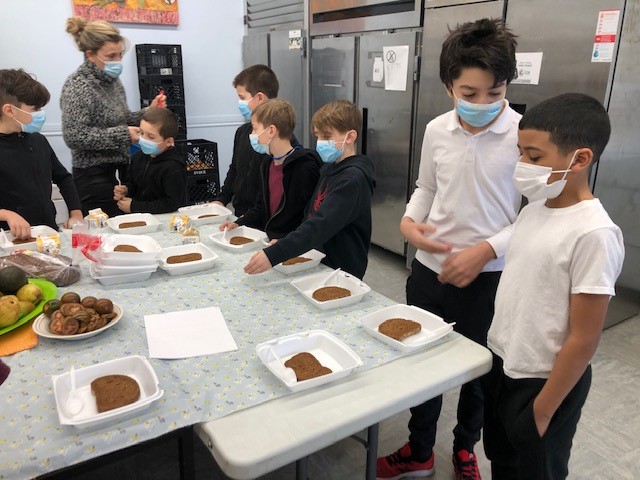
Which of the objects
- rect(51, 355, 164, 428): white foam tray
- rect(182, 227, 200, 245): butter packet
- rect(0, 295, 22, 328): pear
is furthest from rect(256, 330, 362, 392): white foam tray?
rect(182, 227, 200, 245): butter packet

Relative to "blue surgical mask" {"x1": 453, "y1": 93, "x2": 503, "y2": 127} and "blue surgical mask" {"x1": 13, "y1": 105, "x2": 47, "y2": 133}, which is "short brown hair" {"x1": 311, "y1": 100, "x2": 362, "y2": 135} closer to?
"blue surgical mask" {"x1": 453, "y1": 93, "x2": 503, "y2": 127}

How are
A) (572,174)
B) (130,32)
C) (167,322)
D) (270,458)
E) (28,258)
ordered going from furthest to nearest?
(130,32)
(28,258)
(167,322)
(572,174)
(270,458)

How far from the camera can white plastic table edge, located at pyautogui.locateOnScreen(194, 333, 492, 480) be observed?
35.9 inches

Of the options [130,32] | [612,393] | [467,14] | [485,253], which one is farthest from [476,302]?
[130,32]

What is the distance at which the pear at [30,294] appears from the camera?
142 cm

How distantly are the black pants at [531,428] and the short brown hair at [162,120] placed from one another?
191 centimetres

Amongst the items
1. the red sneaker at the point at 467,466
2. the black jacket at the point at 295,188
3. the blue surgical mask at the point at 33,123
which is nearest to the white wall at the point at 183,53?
the blue surgical mask at the point at 33,123

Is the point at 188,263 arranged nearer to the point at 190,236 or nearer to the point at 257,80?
the point at 190,236

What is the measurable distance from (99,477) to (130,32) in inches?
165

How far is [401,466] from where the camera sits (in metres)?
1.75

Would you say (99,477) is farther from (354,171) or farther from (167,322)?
(354,171)

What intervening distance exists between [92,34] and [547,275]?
2.58 m

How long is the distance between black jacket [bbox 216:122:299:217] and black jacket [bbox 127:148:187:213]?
26 cm

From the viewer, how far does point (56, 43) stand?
4.46 metres
